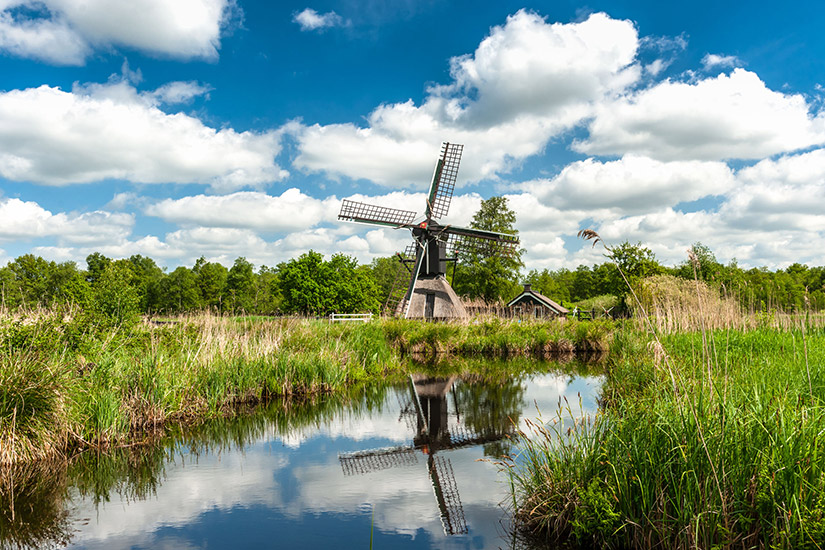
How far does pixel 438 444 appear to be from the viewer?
372 inches

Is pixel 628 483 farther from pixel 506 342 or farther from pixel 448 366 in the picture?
pixel 506 342

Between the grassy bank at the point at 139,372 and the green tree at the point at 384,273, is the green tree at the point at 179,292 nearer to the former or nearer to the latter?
the green tree at the point at 384,273

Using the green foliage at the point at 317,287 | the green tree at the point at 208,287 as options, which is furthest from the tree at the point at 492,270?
the green tree at the point at 208,287

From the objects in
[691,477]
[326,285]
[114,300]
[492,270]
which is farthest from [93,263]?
[691,477]

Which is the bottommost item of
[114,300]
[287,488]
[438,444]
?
[438,444]

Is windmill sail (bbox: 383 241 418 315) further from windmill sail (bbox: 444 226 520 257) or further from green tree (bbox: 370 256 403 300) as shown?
green tree (bbox: 370 256 403 300)

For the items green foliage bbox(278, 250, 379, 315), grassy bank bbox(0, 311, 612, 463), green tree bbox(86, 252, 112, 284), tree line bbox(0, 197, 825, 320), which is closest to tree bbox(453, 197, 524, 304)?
tree line bbox(0, 197, 825, 320)

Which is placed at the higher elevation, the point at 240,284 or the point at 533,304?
the point at 240,284

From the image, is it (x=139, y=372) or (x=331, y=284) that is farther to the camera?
(x=331, y=284)

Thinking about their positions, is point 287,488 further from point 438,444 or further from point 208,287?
point 208,287

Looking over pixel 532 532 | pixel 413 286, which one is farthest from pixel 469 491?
pixel 413 286

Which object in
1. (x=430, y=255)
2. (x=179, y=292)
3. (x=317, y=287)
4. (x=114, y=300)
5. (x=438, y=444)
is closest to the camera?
(x=438, y=444)

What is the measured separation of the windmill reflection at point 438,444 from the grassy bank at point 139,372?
3.14 m

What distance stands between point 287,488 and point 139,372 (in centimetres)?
451
